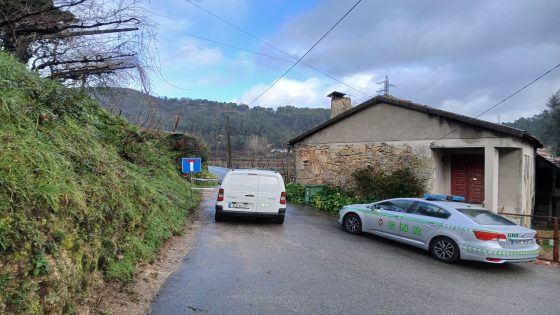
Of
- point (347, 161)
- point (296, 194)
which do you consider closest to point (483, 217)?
point (347, 161)

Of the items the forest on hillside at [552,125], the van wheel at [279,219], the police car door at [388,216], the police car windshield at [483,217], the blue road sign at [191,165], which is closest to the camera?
the police car windshield at [483,217]

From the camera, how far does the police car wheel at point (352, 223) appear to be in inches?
417

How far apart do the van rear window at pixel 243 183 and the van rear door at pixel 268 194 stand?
0.55 feet

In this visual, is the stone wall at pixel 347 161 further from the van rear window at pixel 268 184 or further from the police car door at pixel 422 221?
the van rear window at pixel 268 184

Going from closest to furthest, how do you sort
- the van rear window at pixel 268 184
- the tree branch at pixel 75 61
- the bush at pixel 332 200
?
the tree branch at pixel 75 61 → the van rear window at pixel 268 184 → the bush at pixel 332 200

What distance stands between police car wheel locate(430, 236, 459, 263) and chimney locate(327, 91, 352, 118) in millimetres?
12474

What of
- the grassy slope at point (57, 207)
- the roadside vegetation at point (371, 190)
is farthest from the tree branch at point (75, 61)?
the roadside vegetation at point (371, 190)

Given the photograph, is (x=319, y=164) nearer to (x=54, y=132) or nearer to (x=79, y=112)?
(x=79, y=112)

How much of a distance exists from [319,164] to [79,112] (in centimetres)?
1237

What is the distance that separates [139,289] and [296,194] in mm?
13392

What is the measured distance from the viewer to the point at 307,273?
6531 millimetres

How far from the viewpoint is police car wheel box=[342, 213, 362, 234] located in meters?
10.6

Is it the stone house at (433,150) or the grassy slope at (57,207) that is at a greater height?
the stone house at (433,150)

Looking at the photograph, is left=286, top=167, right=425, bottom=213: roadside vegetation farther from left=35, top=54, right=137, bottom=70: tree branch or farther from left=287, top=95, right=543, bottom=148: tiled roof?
left=35, top=54, right=137, bottom=70: tree branch
